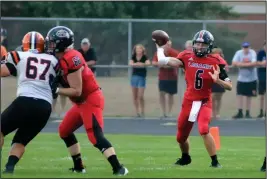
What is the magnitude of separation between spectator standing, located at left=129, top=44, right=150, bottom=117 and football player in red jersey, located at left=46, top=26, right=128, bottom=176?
9204 millimetres

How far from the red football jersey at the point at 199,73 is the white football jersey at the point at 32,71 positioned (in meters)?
2.34

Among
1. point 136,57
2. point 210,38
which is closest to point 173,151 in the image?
point 210,38

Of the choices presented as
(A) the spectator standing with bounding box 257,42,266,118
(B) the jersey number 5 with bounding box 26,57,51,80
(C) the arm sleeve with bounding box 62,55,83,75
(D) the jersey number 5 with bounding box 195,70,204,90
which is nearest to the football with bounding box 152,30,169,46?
(D) the jersey number 5 with bounding box 195,70,204,90

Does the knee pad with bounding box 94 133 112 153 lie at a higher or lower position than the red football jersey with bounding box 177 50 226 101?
lower

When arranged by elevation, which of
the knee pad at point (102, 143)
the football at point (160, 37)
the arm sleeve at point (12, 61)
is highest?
the football at point (160, 37)

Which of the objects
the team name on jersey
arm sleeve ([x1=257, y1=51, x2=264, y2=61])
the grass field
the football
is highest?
the football

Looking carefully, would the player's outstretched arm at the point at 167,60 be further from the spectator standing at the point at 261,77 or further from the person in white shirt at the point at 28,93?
the spectator standing at the point at 261,77

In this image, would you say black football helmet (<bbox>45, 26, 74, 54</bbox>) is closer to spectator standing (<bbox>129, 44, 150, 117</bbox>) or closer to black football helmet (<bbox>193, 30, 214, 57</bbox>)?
black football helmet (<bbox>193, 30, 214, 57</bbox>)

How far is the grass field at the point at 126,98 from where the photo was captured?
63.5 ft

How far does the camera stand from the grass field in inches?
762

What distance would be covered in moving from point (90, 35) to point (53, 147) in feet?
23.2

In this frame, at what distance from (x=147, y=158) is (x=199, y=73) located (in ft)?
5.74

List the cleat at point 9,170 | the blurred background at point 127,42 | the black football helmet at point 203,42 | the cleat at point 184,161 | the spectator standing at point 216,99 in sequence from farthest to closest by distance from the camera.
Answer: the blurred background at point 127,42
the spectator standing at point 216,99
the cleat at point 184,161
the black football helmet at point 203,42
the cleat at point 9,170

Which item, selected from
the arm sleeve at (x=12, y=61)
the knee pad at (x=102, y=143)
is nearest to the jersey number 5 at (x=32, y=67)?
the arm sleeve at (x=12, y=61)
